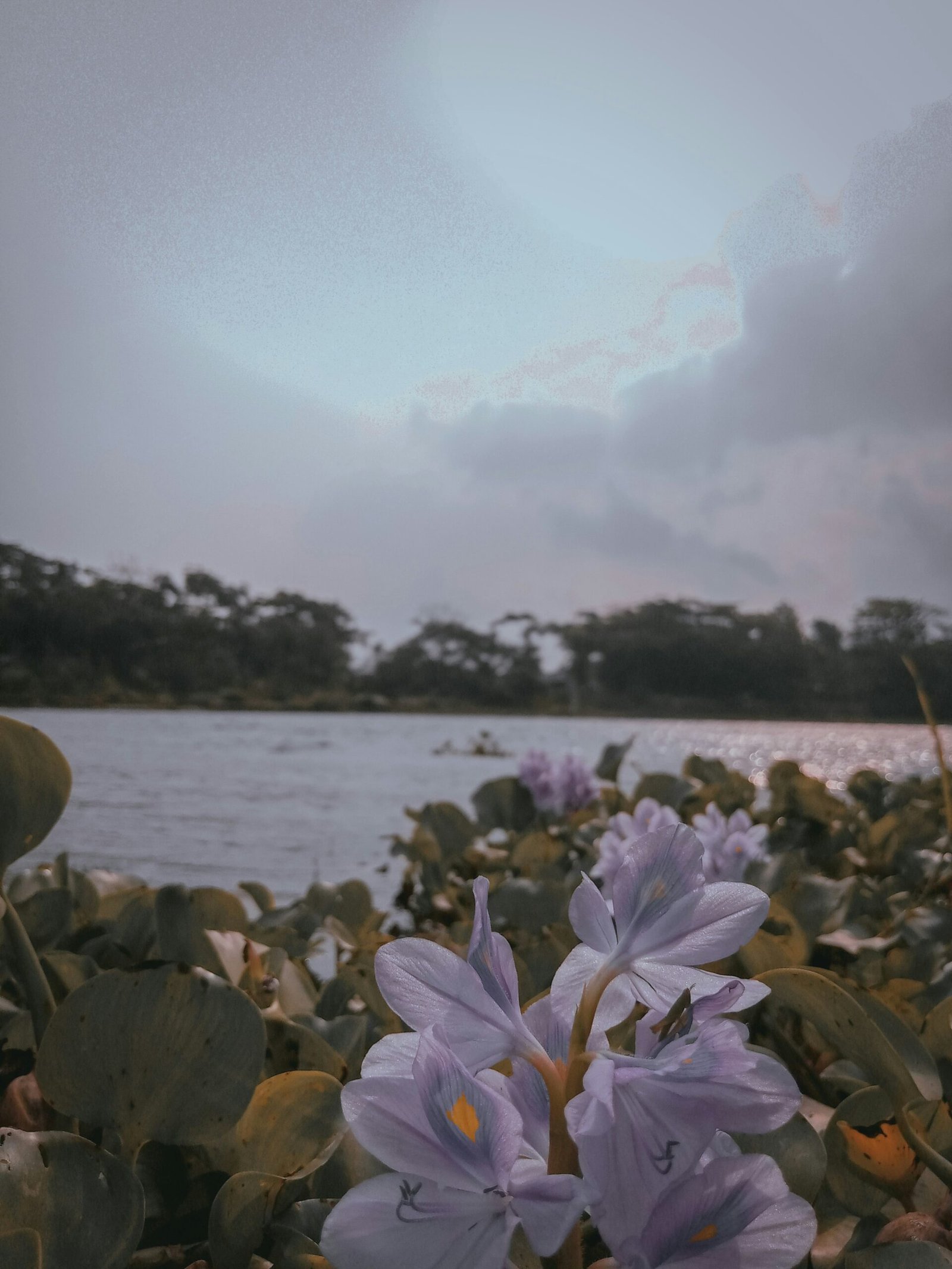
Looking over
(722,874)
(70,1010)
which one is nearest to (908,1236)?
→ (70,1010)

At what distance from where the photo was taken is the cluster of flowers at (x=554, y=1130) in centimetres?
24

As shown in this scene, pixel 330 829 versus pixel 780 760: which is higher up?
pixel 780 760

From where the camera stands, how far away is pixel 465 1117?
25cm

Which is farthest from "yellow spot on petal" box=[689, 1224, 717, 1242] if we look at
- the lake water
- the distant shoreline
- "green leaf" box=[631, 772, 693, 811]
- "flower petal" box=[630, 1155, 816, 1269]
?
the distant shoreline

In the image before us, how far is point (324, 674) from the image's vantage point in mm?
2752

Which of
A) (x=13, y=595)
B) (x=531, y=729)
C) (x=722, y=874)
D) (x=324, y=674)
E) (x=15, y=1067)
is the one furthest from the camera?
(x=324, y=674)

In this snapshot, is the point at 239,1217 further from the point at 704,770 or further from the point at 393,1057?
the point at 704,770

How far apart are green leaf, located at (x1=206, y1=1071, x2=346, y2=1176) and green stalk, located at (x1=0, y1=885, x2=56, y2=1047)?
11cm

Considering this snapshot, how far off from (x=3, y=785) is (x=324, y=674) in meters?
2.30

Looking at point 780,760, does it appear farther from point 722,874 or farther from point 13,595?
point 13,595

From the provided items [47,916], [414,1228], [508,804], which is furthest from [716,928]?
[508,804]

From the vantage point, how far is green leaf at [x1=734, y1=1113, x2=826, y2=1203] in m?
0.39

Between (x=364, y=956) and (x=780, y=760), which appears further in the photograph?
(x=780, y=760)

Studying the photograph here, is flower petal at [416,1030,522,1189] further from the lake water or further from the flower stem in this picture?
the lake water
